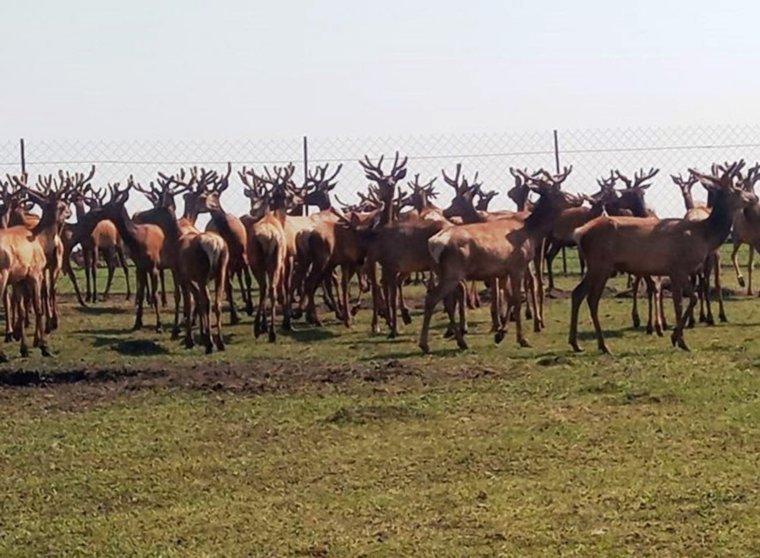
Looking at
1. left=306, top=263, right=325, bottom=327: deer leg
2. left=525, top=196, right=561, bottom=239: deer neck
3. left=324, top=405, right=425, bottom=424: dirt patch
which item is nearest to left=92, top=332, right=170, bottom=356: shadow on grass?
left=306, top=263, right=325, bottom=327: deer leg

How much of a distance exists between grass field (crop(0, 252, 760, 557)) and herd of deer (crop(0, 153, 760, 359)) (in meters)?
1.14

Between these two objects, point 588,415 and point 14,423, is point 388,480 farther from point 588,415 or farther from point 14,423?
point 14,423

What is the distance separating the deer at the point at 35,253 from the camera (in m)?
16.9

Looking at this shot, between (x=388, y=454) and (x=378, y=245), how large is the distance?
8.97 m

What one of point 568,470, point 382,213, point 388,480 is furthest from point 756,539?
point 382,213

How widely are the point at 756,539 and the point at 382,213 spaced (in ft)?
40.6

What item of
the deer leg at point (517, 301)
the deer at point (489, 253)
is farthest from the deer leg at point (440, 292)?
the deer leg at point (517, 301)

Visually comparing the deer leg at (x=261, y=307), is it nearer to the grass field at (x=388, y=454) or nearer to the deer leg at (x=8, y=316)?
the grass field at (x=388, y=454)

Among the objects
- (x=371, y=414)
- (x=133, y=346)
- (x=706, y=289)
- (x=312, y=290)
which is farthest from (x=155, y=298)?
(x=371, y=414)

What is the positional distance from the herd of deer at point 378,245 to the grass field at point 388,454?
1.14 metres

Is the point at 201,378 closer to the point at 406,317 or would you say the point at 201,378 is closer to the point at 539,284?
the point at 406,317

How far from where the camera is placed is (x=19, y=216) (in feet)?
70.1

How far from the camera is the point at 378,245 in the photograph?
1855 cm

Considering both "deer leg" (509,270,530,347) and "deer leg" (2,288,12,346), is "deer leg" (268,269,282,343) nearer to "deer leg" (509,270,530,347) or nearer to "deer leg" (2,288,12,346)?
"deer leg" (509,270,530,347)
